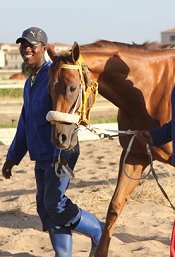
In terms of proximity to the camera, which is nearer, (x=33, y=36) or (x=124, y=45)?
(x=33, y=36)

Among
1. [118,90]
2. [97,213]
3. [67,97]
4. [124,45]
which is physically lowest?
[97,213]

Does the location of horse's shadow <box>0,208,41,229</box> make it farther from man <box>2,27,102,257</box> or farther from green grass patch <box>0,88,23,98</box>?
green grass patch <box>0,88,23,98</box>

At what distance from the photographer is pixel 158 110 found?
156 inches

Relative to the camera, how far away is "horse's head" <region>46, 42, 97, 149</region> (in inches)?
126

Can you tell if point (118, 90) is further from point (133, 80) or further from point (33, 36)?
point (33, 36)

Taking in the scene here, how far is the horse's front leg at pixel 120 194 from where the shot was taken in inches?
152

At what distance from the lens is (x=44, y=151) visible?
3.63 m

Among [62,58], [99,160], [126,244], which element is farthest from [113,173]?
[62,58]

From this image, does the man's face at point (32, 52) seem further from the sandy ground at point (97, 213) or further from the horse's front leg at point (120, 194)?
the sandy ground at point (97, 213)

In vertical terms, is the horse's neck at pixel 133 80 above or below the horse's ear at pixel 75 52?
below

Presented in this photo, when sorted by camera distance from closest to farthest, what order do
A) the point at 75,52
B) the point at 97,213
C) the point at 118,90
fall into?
the point at 75,52 → the point at 118,90 → the point at 97,213

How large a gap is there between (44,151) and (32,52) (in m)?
0.69

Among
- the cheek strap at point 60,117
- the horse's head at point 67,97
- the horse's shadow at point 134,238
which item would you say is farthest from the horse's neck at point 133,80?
the horse's shadow at point 134,238

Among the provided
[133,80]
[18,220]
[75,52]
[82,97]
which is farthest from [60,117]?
[18,220]
